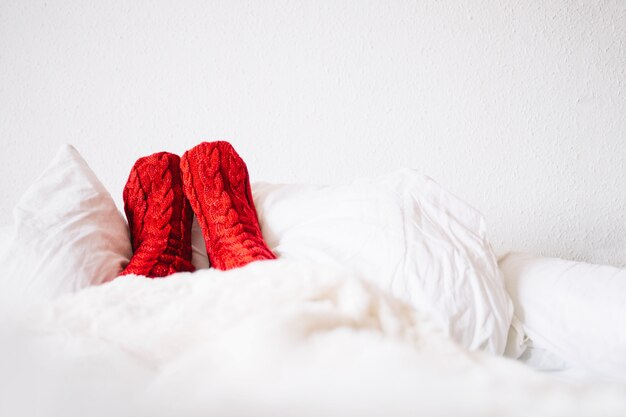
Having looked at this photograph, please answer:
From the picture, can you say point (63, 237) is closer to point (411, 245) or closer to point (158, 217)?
point (158, 217)

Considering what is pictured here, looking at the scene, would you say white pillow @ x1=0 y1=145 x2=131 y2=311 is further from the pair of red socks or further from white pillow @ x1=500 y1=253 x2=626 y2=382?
white pillow @ x1=500 y1=253 x2=626 y2=382

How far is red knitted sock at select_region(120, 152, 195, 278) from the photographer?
71cm

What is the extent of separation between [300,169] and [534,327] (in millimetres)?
696

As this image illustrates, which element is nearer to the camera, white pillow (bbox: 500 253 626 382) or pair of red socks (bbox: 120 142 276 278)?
white pillow (bbox: 500 253 626 382)

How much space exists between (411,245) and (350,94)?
64 cm

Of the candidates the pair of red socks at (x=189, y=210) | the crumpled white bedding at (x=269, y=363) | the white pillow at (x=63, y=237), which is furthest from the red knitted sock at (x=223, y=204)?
the crumpled white bedding at (x=269, y=363)

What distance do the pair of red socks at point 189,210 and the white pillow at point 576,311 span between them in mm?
405

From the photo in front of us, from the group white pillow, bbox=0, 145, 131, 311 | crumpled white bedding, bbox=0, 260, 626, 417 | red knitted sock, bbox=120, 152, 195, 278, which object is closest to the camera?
crumpled white bedding, bbox=0, 260, 626, 417

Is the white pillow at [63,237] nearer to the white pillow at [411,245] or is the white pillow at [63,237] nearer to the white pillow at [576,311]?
the white pillow at [411,245]

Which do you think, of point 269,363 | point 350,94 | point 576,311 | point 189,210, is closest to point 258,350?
point 269,363

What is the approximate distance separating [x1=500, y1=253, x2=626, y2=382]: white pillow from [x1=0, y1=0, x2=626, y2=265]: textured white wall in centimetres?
52

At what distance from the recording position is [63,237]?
60 centimetres

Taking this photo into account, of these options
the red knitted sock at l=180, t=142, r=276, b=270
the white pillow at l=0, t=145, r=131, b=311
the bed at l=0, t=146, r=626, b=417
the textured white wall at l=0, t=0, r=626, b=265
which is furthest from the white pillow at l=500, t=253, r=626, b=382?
the white pillow at l=0, t=145, r=131, b=311

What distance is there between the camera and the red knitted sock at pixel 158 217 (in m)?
0.71
